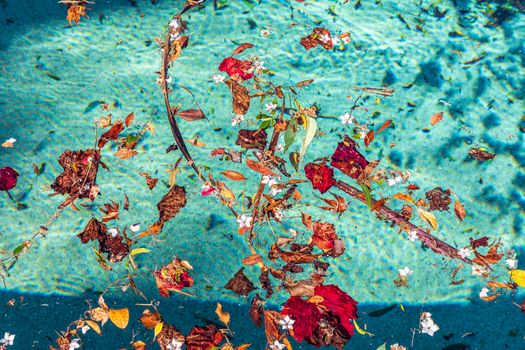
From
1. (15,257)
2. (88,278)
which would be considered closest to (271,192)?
(88,278)

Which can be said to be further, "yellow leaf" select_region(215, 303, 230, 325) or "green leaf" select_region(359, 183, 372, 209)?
"green leaf" select_region(359, 183, 372, 209)

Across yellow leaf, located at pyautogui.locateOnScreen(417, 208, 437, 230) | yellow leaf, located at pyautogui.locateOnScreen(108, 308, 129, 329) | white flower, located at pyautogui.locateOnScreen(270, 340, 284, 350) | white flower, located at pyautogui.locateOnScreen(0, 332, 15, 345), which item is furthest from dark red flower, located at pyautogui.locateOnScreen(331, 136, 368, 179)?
white flower, located at pyautogui.locateOnScreen(0, 332, 15, 345)

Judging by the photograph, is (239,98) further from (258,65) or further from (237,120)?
(258,65)

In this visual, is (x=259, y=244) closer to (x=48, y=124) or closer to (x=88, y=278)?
(x=88, y=278)

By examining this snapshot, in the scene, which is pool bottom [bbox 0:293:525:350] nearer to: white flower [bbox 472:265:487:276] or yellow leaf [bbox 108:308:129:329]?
yellow leaf [bbox 108:308:129:329]

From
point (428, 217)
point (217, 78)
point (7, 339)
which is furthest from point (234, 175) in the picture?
point (7, 339)
